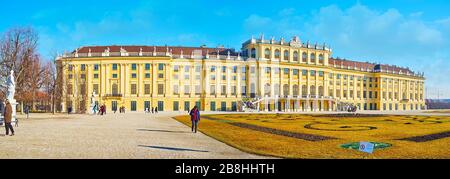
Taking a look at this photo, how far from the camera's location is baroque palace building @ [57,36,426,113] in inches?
3423

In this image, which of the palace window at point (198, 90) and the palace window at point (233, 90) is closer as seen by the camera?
the palace window at point (198, 90)

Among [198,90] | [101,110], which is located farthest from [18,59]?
[198,90]

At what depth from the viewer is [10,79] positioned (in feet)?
95.6

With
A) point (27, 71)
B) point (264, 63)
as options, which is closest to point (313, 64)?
point (264, 63)

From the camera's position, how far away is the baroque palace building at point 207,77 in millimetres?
86938

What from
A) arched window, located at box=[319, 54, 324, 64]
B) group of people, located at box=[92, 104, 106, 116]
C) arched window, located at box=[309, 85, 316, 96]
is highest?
arched window, located at box=[319, 54, 324, 64]

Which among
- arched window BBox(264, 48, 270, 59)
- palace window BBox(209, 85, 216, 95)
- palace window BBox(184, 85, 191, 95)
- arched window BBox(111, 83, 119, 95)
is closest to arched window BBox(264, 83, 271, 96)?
arched window BBox(264, 48, 270, 59)

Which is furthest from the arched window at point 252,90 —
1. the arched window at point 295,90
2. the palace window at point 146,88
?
the palace window at point 146,88

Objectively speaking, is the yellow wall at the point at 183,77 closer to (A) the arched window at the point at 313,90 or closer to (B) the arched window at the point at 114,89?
(B) the arched window at the point at 114,89

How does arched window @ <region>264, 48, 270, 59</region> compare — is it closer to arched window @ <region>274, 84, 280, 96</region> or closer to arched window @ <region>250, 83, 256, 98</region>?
arched window @ <region>274, 84, 280, 96</region>
